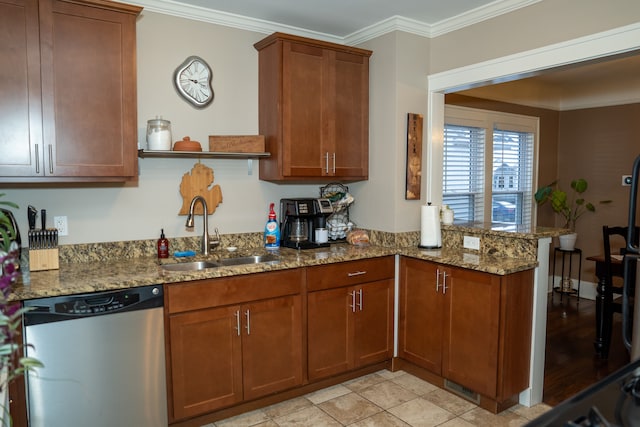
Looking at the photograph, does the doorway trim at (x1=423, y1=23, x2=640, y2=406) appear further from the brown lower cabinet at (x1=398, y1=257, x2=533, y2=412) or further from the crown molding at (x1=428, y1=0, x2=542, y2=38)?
the crown molding at (x1=428, y1=0, x2=542, y2=38)

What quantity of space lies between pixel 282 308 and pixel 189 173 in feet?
3.71

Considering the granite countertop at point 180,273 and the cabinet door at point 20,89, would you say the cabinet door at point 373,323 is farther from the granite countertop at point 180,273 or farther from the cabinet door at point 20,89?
the cabinet door at point 20,89

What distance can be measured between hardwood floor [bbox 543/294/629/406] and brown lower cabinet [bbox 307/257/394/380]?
1.16m

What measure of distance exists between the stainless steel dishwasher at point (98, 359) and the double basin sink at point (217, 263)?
478mm

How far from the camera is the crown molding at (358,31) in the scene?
3.03 meters

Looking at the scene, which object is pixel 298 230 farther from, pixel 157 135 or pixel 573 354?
pixel 573 354

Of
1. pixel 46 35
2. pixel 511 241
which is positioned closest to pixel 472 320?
pixel 511 241

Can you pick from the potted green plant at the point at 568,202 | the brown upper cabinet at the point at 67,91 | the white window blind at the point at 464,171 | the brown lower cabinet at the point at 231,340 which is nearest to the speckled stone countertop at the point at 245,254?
the brown lower cabinet at the point at 231,340

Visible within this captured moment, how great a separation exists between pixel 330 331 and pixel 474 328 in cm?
92

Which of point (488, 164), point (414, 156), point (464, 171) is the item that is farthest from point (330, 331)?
point (488, 164)

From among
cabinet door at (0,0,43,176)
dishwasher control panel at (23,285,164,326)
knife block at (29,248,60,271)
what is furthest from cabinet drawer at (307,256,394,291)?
cabinet door at (0,0,43,176)

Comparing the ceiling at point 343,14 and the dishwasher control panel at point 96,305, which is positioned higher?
the ceiling at point 343,14

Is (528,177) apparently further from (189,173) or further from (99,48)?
(99,48)

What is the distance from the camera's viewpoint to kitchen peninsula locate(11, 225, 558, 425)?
2477 millimetres
